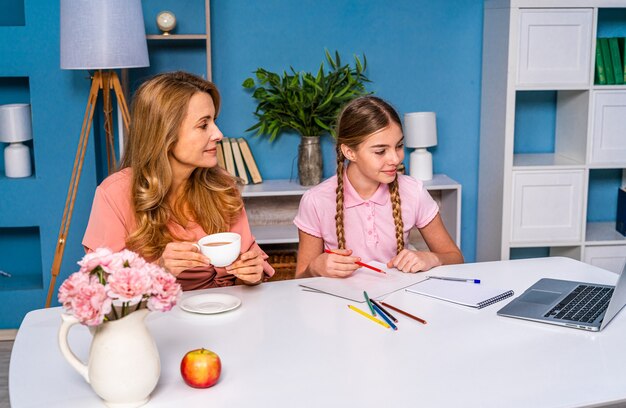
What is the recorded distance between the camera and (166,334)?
1.62m

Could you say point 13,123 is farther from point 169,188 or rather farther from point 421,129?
point 421,129

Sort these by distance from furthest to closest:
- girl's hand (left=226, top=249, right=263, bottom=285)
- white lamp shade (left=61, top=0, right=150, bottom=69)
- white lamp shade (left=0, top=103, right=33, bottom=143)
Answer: white lamp shade (left=0, top=103, right=33, bottom=143) < white lamp shade (left=61, top=0, right=150, bottom=69) < girl's hand (left=226, top=249, right=263, bottom=285)

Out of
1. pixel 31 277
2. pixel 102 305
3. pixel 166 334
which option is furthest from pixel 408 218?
pixel 31 277

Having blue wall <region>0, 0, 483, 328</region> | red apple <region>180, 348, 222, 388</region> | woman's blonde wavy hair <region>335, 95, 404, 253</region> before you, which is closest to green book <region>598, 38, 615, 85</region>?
blue wall <region>0, 0, 483, 328</region>

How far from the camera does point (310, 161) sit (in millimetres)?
3645

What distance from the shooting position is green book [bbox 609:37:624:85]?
358 centimetres

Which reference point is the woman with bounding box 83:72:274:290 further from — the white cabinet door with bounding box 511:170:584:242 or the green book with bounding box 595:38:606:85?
the green book with bounding box 595:38:606:85

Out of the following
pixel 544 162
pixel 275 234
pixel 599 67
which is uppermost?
pixel 599 67

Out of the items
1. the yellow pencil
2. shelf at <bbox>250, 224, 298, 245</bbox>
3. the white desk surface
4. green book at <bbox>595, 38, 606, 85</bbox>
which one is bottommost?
shelf at <bbox>250, 224, 298, 245</bbox>

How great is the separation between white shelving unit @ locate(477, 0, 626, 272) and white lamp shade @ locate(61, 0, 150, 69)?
67.7 inches

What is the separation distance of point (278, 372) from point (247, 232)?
0.89 metres

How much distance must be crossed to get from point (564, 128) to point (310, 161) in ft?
4.41

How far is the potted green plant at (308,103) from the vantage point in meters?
3.60

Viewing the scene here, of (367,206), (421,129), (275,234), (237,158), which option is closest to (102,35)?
(237,158)
